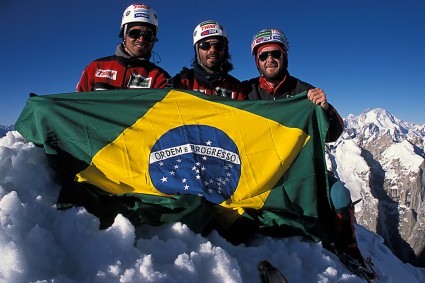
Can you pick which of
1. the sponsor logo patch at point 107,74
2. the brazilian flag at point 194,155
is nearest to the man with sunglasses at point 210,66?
the sponsor logo patch at point 107,74

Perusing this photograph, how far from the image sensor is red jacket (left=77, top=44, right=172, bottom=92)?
23.6ft

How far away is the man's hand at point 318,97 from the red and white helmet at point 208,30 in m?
2.54

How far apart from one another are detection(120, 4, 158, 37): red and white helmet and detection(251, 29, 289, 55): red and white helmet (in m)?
2.29

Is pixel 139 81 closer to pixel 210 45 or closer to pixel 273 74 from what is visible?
pixel 210 45

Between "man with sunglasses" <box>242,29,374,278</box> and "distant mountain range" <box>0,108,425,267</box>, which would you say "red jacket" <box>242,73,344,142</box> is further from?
"distant mountain range" <box>0,108,425,267</box>

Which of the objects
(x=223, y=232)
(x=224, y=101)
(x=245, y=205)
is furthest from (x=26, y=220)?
(x=224, y=101)

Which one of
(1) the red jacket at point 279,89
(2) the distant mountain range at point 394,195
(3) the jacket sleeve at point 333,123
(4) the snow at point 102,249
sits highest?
(2) the distant mountain range at point 394,195

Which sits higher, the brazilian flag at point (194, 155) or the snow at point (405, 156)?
the snow at point (405, 156)

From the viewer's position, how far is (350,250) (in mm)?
5766

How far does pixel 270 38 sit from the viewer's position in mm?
7113

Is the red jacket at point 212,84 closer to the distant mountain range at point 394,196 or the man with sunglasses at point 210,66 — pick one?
the man with sunglasses at point 210,66

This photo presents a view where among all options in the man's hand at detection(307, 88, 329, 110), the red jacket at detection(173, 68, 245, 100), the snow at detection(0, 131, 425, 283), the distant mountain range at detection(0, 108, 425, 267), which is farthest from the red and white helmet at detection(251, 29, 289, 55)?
the distant mountain range at detection(0, 108, 425, 267)

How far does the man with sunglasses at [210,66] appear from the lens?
23.5ft

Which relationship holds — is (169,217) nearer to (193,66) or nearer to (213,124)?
(213,124)
